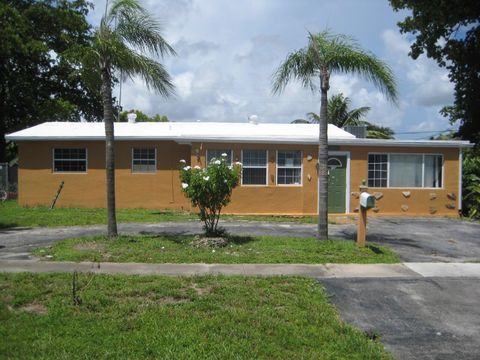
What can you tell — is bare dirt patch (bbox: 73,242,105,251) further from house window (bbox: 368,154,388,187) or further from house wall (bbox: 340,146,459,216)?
house window (bbox: 368,154,388,187)

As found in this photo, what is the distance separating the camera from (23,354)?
4715mm

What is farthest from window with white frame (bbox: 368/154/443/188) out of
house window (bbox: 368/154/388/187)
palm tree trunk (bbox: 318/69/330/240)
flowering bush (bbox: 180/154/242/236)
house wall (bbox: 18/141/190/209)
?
flowering bush (bbox: 180/154/242/236)

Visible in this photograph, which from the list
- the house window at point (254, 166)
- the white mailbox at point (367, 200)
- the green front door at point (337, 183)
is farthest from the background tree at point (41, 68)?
the white mailbox at point (367, 200)

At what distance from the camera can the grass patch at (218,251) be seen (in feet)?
30.1

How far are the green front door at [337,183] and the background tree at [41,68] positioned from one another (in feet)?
60.1

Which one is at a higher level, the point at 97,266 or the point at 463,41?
the point at 463,41

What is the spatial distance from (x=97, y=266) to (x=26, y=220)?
304 inches

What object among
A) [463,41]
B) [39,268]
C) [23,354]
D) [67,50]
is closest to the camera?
[23,354]

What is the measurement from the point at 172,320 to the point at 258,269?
9.82 ft

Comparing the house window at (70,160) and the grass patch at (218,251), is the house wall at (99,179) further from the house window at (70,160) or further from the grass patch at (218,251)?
the grass patch at (218,251)

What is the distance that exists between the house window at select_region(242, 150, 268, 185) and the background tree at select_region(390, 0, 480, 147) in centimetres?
662

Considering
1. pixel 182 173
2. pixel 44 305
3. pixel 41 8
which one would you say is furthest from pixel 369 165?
pixel 41 8

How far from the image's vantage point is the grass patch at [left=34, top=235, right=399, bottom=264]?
916 centimetres

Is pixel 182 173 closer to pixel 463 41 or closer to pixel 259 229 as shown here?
pixel 259 229
